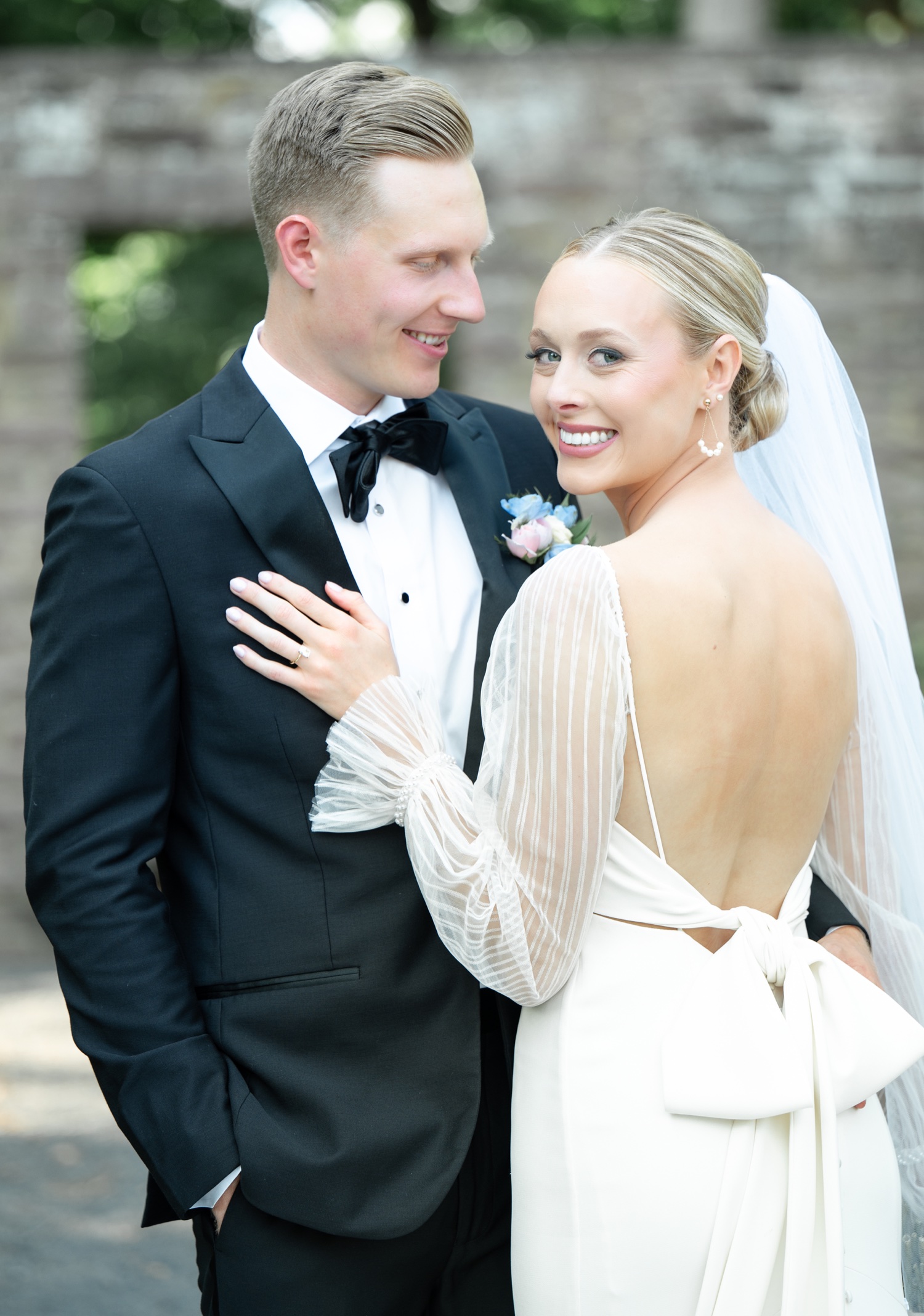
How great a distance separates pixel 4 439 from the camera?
6098 millimetres

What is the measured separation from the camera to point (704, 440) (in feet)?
6.77

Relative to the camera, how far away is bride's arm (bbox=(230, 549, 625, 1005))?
1.80m

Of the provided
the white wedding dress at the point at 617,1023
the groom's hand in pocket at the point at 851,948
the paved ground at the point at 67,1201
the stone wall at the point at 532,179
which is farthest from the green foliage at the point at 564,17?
the white wedding dress at the point at 617,1023

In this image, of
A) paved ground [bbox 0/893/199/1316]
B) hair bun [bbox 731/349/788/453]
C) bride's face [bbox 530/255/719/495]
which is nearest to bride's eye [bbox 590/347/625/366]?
bride's face [bbox 530/255/719/495]

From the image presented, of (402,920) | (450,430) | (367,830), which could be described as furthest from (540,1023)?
(450,430)

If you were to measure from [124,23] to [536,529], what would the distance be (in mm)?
12190

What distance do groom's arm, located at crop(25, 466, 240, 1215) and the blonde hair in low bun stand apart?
0.88m

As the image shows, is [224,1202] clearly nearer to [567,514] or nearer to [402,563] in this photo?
[402,563]

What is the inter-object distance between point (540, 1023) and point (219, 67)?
5197 mm

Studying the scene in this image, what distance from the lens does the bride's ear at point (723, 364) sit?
6.58 feet

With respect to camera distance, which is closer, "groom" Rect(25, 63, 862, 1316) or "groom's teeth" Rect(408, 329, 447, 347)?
"groom" Rect(25, 63, 862, 1316)

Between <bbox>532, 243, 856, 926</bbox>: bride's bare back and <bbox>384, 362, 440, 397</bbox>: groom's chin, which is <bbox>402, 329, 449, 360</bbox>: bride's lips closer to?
<bbox>384, 362, 440, 397</bbox>: groom's chin

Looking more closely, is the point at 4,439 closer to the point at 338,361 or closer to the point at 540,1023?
the point at 338,361

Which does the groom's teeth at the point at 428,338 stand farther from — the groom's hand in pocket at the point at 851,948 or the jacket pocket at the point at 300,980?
the groom's hand in pocket at the point at 851,948
